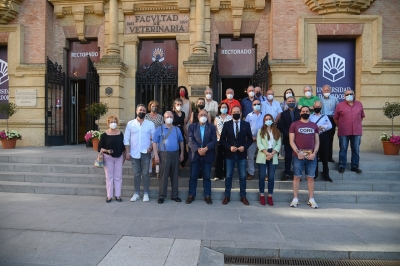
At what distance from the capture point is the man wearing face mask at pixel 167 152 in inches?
261

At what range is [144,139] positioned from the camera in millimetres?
6711

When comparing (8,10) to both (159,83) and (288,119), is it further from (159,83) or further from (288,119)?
(288,119)

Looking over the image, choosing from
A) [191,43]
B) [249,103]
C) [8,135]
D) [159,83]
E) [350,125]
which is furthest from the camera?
[191,43]

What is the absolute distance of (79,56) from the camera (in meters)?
13.4

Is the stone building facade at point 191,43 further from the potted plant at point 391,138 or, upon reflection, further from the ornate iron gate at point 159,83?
the potted plant at point 391,138

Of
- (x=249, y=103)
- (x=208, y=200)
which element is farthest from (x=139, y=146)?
(x=249, y=103)

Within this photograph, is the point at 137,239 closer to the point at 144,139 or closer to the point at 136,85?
the point at 144,139

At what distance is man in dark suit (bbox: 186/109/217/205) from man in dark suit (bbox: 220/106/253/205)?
300 millimetres

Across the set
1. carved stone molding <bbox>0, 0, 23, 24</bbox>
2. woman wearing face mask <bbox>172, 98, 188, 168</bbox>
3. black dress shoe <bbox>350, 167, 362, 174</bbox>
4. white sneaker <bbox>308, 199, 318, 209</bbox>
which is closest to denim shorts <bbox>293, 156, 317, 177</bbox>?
white sneaker <bbox>308, 199, 318, 209</bbox>

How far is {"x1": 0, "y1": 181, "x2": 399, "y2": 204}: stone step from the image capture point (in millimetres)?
6754

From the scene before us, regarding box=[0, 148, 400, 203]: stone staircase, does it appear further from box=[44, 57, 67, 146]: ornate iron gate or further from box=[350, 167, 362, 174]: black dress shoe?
box=[44, 57, 67, 146]: ornate iron gate

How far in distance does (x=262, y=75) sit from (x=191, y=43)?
11.4ft

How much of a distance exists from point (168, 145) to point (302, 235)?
348 cm

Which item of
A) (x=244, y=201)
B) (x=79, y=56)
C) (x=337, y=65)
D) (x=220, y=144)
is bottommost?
(x=244, y=201)
